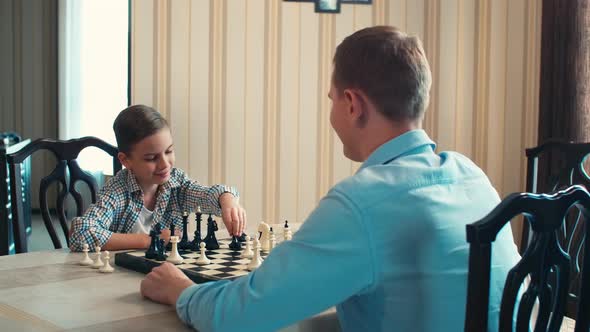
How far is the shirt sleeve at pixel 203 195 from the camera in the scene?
2.53 meters

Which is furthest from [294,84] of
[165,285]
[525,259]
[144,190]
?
[525,259]

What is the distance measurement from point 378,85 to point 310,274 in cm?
38

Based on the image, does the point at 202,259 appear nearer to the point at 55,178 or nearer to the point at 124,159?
the point at 124,159

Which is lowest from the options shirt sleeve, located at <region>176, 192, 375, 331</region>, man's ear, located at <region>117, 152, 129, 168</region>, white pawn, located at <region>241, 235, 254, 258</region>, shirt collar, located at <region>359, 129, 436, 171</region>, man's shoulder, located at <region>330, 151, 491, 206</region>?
white pawn, located at <region>241, 235, 254, 258</region>

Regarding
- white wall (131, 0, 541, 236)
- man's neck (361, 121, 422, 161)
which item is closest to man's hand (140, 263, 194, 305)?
man's neck (361, 121, 422, 161)

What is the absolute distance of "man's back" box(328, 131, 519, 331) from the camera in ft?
3.89

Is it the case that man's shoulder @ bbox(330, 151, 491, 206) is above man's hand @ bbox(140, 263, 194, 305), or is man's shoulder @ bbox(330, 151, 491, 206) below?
above

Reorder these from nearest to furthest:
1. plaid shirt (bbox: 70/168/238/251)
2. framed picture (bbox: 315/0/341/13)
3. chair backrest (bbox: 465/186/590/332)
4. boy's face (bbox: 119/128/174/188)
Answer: chair backrest (bbox: 465/186/590/332) < plaid shirt (bbox: 70/168/238/251) < boy's face (bbox: 119/128/174/188) < framed picture (bbox: 315/0/341/13)

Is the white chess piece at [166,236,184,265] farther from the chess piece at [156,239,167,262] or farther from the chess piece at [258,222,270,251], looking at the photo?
the chess piece at [258,222,270,251]

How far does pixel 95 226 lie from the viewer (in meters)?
2.09

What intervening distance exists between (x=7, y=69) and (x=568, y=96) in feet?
20.3

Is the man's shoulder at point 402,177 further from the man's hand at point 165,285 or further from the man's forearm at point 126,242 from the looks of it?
the man's forearm at point 126,242

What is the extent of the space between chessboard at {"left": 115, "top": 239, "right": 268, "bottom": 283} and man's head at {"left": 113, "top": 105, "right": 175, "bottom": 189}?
1.55 feet

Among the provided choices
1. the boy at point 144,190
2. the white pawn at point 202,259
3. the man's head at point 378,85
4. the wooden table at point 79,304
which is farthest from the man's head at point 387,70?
the boy at point 144,190
